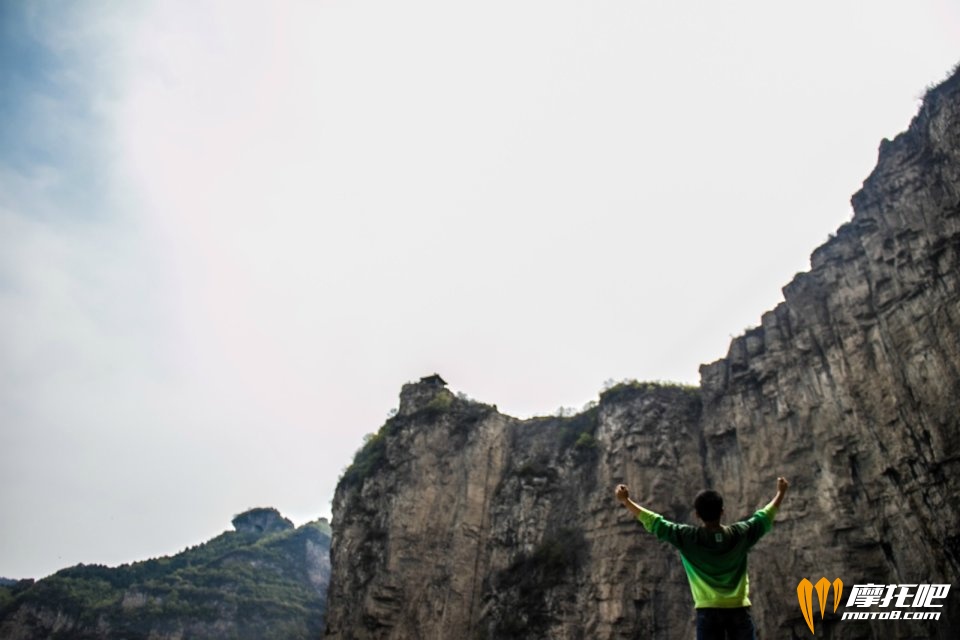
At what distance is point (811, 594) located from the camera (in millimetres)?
18312

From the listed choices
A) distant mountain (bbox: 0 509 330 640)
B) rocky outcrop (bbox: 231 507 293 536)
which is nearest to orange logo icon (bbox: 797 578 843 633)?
distant mountain (bbox: 0 509 330 640)

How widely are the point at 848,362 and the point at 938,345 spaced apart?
10.1 feet

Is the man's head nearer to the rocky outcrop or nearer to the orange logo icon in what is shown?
the orange logo icon

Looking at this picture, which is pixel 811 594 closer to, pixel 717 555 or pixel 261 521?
pixel 717 555

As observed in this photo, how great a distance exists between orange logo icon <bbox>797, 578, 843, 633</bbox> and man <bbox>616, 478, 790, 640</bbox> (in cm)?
1843

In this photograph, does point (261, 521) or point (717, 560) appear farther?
point (261, 521)

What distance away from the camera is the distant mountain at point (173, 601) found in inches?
2096

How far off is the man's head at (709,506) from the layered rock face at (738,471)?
16.9 metres

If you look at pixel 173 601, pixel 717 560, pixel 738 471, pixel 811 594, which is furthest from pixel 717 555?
pixel 173 601

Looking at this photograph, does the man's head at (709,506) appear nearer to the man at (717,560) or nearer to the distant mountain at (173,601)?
the man at (717,560)

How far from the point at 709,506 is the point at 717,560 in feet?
1.03

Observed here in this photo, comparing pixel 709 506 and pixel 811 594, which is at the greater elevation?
pixel 709 506

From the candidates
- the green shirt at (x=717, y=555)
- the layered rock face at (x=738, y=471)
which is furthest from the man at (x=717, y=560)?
the layered rock face at (x=738, y=471)

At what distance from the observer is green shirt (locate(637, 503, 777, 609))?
3375 millimetres
